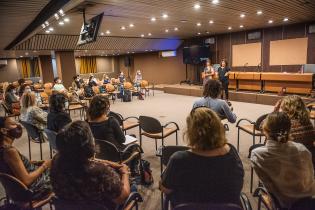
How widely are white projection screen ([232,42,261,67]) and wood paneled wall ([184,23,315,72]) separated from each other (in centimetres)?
19

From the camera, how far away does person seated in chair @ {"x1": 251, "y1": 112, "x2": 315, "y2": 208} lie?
1.74 m

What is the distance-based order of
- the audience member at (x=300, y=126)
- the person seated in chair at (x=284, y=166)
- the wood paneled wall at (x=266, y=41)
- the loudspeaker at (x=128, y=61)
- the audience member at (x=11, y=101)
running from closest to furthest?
1. the person seated in chair at (x=284, y=166)
2. the audience member at (x=300, y=126)
3. the audience member at (x=11, y=101)
4. the wood paneled wall at (x=266, y=41)
5. the loudspeaker at (x=128, y=61)

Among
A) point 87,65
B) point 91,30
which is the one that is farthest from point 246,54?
point 87,65

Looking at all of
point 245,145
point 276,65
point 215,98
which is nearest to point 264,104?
point 276,65

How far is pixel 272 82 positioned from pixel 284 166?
8.73 meters

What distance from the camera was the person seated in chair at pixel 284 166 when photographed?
5.70ft

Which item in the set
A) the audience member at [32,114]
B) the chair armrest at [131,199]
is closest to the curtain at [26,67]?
the audience member at [32,114]

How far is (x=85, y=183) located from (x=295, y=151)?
147 cm

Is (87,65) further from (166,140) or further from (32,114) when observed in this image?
(32,114)

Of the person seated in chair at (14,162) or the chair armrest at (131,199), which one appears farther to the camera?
the person seated in chair at (14,162)

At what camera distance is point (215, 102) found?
3635 millimetres

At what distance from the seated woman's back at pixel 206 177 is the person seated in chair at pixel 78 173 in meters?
0.44

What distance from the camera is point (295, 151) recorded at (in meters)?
1.76

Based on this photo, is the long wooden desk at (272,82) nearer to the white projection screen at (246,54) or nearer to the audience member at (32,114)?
the white projection screen at (246,54)
